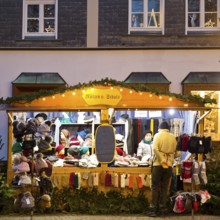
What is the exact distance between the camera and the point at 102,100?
13914mm

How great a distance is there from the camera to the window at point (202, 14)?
1945 centimetres

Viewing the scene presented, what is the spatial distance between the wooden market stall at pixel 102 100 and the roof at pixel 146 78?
15.8 feet

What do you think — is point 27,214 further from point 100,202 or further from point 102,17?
point 102,17

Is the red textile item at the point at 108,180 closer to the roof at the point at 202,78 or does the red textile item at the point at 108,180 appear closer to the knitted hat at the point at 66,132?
the knitted hat at the point at 66,132

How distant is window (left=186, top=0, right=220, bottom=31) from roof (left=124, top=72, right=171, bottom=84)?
5.87 feet

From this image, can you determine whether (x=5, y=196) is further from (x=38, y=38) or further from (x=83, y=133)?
(x=38, y=38)

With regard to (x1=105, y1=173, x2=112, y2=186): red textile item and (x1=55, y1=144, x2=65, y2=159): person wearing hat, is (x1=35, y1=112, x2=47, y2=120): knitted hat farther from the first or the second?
(x1=105, y1=173, x2=112, y2=186): red textile item

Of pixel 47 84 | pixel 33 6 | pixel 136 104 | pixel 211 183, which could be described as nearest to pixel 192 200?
pixel 211 183

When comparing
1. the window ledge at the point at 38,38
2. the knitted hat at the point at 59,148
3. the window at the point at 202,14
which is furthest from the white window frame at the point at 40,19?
the knitted hat at the point at 59,148

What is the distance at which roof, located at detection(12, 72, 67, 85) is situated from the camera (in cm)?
1905

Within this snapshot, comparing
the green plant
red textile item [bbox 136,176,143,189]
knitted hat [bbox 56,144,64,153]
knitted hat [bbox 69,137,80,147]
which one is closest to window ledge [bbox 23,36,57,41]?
knitted hat [bbox 69,137,80,147]

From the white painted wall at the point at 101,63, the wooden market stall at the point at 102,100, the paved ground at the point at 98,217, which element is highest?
the white painted wall at the point at 101,63

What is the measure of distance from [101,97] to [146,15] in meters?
6.44

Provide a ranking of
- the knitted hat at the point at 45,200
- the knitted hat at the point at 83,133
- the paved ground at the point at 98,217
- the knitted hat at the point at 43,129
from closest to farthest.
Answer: the knitted hat at the point at 45,200, the paved ground at the point at 98,217, the knitted hat at the point at 43,129, the knitted hat at the point at 83,133
